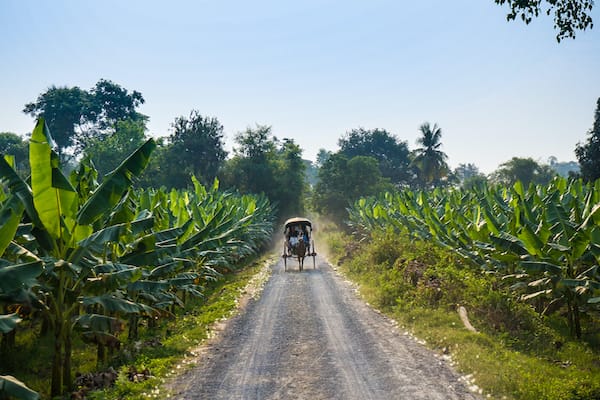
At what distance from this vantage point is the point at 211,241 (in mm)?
14625

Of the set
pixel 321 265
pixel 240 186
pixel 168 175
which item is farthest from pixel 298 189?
pixel 321 265

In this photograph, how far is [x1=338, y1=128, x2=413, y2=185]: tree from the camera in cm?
8506

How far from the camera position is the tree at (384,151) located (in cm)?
8506

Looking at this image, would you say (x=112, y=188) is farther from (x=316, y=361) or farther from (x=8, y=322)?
(x=316, y=361)

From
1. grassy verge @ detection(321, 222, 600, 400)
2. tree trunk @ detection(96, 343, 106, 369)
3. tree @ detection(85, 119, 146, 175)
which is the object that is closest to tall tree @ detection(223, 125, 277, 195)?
tree @ detection(85, 119, 146, 175)

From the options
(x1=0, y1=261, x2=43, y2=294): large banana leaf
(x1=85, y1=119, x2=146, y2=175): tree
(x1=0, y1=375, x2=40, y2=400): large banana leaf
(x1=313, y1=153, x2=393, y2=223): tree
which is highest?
(x1=85, y1=119, x2=146, y2=175): tree

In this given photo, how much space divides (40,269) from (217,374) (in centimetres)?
418

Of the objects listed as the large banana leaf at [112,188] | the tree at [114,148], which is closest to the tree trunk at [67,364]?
the large banana leaf at [112,188]

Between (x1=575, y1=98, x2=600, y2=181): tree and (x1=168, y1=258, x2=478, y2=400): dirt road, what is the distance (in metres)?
33.9

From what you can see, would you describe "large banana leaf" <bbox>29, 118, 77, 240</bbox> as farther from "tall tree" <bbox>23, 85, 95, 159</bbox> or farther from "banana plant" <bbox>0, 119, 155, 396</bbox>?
"tall tree" <bbox>23, 85, 95, 159</bbox>

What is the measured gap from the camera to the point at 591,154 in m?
40.4

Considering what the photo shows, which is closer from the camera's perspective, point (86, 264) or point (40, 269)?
point (40, 269)

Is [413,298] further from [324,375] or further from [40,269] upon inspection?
[40,269]

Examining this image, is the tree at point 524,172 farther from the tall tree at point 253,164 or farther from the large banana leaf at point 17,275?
the large banana leaf at point 17,275
